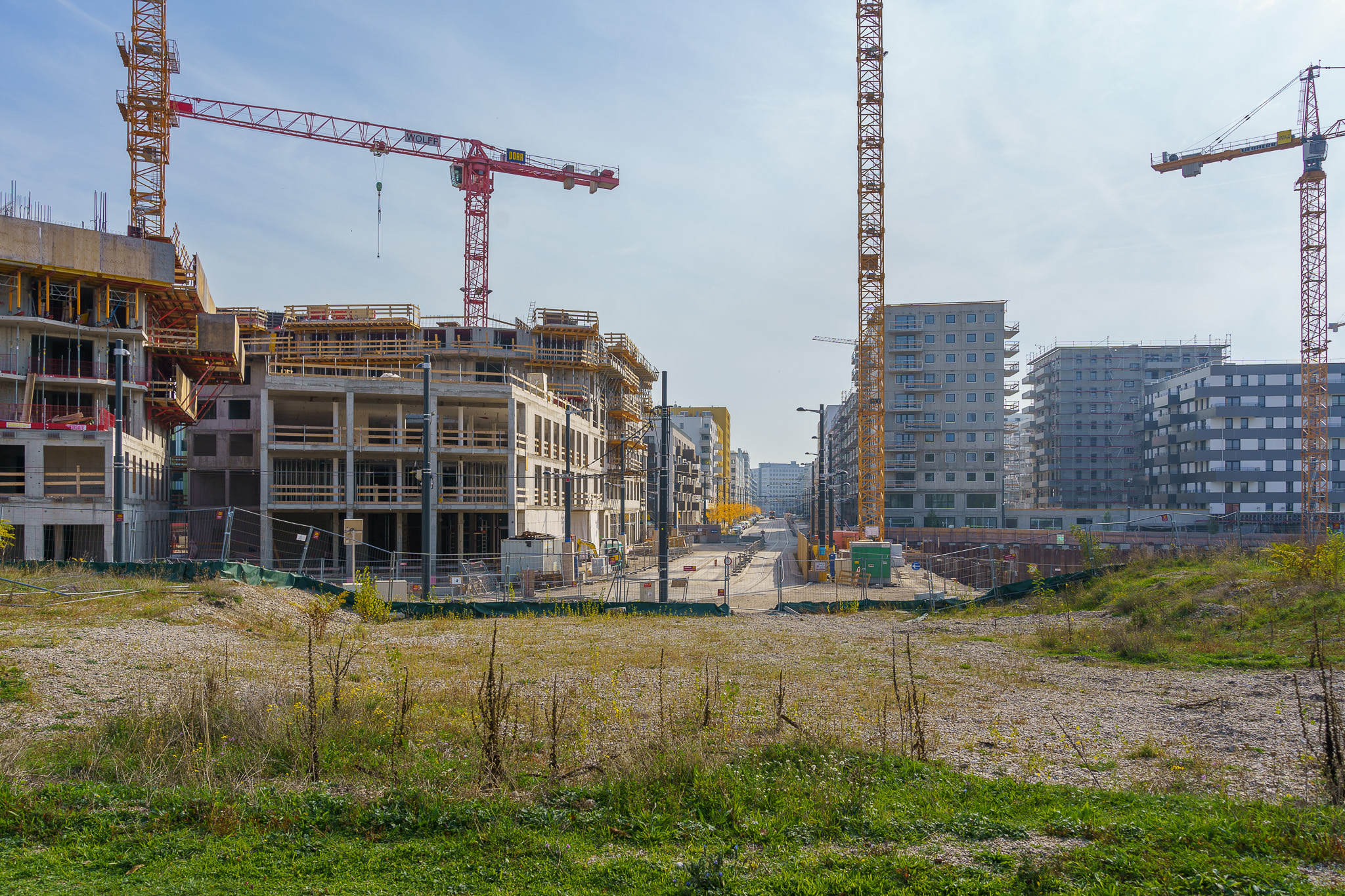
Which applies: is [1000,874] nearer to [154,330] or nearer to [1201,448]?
[154,330]

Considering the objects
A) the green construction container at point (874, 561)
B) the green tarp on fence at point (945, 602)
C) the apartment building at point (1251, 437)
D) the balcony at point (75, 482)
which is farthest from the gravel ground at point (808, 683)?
the apartment building at point (1251, 437)

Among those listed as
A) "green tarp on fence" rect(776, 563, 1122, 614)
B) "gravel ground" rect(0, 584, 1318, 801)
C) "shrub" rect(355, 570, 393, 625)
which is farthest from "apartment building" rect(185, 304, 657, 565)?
"green tarp on fence" rect(776, 563, 1122, 614)

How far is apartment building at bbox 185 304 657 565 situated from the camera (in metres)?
37.5

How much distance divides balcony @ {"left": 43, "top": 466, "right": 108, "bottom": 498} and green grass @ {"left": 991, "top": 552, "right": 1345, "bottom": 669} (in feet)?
120

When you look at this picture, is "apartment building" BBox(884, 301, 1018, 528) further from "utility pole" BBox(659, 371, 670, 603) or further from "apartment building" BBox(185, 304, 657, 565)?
"utility pole" BBox(659, 371, 670, 603)

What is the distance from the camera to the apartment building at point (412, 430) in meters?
37.5

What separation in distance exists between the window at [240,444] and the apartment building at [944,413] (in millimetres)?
65242

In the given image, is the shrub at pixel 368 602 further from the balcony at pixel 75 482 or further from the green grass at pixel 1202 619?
the balcony at pixel 75 482

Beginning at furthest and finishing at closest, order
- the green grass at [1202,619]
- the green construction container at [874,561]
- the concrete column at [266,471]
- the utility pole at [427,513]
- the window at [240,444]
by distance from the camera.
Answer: the window at [240,444] < the concrete column at [266,471] < the green construction container at [874,561] < the utility pole at [427,513] < the green grass at [1202,619]

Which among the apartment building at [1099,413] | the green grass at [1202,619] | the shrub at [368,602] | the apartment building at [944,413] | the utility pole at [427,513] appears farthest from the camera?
the apartment building at [1099,413]

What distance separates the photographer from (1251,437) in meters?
76.6

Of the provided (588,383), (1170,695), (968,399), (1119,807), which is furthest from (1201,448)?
(1119,807)

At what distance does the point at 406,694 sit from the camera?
27.9 feet

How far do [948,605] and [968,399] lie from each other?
230 feet
